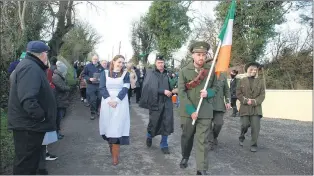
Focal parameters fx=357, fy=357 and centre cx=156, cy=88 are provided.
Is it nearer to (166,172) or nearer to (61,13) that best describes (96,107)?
(166,172)

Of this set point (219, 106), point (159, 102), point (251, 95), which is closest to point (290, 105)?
point (251, 95)

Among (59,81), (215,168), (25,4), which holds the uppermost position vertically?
(25,4)

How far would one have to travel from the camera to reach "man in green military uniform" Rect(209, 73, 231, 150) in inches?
295

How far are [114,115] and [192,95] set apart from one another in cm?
146

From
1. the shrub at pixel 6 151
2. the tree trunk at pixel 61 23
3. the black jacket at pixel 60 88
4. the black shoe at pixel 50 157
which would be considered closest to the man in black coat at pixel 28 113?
the shrub at pixel 6 151

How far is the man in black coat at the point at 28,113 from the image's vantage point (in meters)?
4.25

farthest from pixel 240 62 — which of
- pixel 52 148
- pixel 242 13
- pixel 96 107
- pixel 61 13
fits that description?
pixel 52 148

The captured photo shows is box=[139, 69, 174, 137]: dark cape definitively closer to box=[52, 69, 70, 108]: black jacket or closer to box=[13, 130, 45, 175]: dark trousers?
box=[52, 69, 70, 108]: black jacket

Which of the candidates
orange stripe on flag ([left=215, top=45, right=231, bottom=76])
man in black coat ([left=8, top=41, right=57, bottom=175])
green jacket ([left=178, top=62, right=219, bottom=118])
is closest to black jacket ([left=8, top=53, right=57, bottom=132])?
man in black coat ([left=8, top=41, right=57, bottom=175])

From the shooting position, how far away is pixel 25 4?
49.6ft

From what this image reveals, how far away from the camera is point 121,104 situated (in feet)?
20.8

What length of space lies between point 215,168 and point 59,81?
387cm

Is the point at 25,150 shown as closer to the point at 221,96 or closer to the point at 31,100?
the point at 31,100

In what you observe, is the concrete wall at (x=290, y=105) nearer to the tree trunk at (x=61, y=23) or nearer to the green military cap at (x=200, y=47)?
the green military cap at (x=200, y=47)
